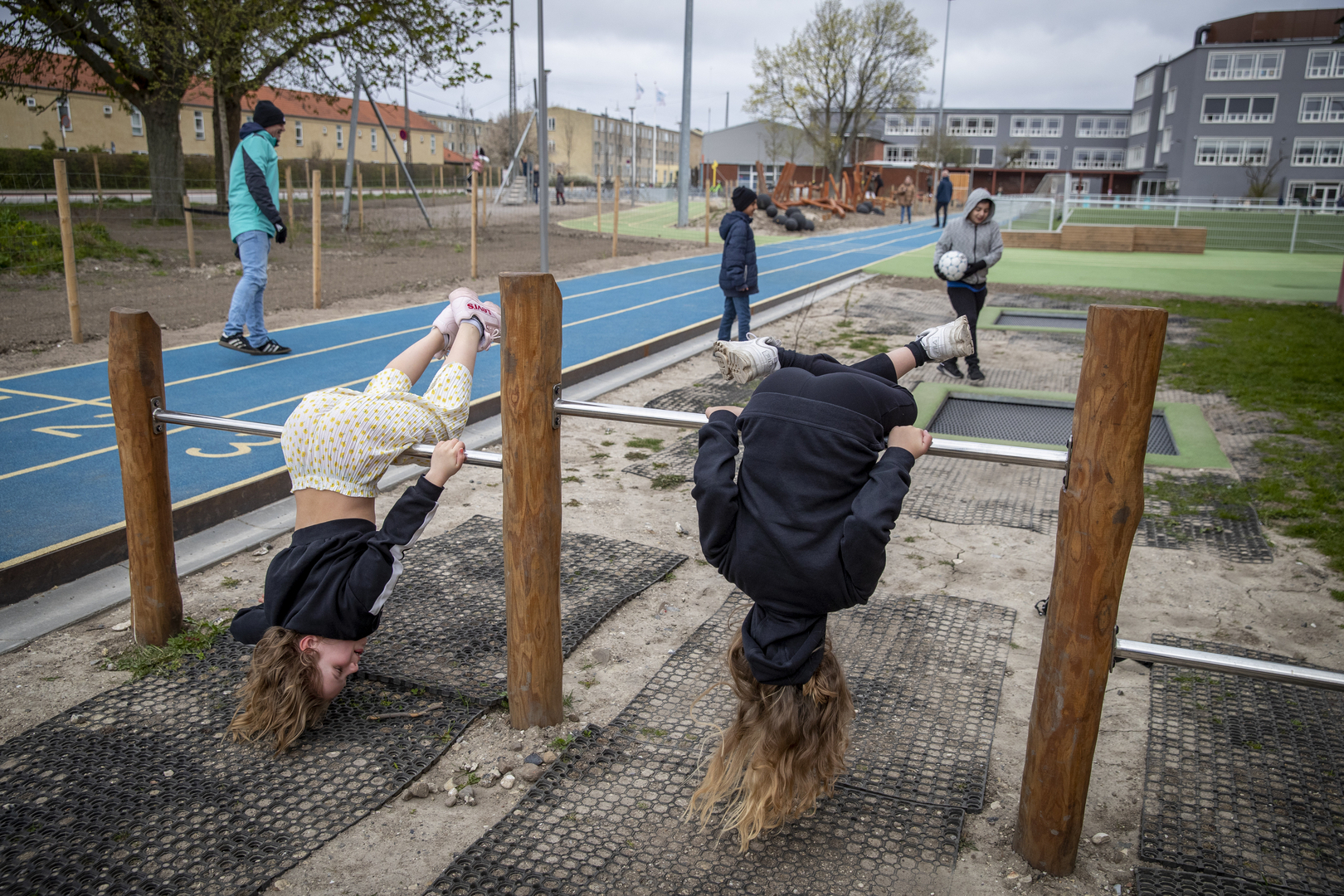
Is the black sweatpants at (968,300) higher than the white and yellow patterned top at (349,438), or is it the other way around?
the black sweatpants at (968,300)

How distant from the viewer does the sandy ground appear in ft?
7.67

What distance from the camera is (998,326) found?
424 inches

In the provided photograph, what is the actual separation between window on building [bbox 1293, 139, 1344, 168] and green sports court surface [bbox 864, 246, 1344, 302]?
3823 cm

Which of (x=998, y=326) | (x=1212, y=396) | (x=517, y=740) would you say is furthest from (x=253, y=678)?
(x=998, y=326)

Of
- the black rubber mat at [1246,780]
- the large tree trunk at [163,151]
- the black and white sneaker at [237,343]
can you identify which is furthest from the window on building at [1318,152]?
the black rubber mat at [1246,780]

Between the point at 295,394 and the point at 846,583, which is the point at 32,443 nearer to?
the point at 295,394

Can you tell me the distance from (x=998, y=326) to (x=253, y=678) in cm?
987

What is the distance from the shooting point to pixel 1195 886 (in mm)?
2217

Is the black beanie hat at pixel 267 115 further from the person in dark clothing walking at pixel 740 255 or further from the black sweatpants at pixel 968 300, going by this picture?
the black sweatpants at pixel 968 300

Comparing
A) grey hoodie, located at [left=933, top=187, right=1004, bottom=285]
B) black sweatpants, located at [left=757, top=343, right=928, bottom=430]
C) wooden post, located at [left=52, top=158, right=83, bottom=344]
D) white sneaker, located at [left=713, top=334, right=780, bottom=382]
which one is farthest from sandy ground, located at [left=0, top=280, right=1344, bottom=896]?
wooden post, located at [left=52, top=158, right=83, bottom=344]

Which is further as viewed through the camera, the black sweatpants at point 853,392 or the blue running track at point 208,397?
the blue running track at point 208,397

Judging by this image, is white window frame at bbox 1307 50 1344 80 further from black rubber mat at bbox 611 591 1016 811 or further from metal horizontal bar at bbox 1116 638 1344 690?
metal horizontal bar at bbox 1116 638 1344 690

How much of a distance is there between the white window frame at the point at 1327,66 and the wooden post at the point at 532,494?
64845 millimetres

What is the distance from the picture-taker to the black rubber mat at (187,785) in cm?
225
